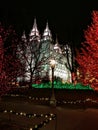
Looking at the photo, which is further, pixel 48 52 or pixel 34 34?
pixel 34 34

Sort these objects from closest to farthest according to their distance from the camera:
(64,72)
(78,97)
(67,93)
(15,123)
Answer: (15,123) → (78,97) → (67,93) → (64,72)

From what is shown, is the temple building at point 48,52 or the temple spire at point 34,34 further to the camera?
the temple spire at point 34,34

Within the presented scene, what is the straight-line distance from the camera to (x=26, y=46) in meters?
55.0

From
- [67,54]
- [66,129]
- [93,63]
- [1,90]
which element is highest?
[67,54]

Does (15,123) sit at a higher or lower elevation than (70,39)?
lower

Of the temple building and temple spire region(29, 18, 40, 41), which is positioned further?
temple spire region(29, 18, 40, 41)

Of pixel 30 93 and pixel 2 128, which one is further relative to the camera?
pixel 30 93

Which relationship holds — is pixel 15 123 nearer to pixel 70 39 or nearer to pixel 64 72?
pixel 70 39

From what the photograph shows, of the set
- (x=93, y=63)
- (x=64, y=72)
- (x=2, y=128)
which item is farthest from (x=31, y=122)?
(x=64, y=72)

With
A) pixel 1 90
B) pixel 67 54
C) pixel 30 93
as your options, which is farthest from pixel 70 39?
pixel 1 90

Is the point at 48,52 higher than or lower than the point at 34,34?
lower

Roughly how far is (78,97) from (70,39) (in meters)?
24.0

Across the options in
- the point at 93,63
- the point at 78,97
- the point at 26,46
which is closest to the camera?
the point at 93,63

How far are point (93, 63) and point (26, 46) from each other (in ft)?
85.1
